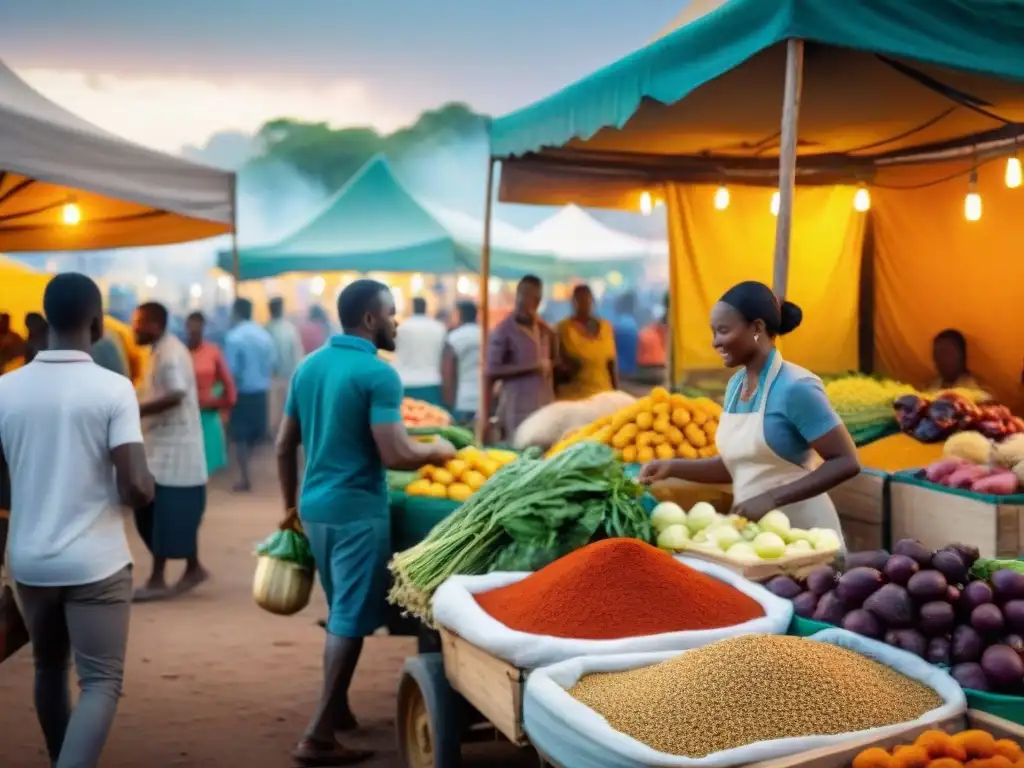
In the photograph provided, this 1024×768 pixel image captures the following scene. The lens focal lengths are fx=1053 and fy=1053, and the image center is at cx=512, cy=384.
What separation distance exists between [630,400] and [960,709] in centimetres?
375

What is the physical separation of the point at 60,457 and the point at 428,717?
4.62 ft

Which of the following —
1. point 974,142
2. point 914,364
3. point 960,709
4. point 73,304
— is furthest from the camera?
point 914,364

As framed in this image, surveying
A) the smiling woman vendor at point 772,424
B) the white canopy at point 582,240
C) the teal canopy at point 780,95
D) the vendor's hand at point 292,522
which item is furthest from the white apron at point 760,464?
the white canopy at point 582,240

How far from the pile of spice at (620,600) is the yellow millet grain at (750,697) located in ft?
0.92

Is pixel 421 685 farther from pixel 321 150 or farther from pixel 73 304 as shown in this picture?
pixel 321 150

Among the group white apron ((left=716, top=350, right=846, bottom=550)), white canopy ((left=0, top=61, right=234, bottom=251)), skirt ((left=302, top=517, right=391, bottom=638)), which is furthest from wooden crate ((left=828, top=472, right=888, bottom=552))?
white canopy ((left=0, top=61, right=234, bottom=251))

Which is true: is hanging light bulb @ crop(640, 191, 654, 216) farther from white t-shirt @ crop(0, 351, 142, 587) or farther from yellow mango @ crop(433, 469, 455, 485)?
white t-shirt @ crop(0, 351, 142, 587)

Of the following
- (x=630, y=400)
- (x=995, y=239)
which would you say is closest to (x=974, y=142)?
(x=995, y=239)

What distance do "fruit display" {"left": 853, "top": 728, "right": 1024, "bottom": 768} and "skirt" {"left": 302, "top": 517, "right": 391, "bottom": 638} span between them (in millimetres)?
2375

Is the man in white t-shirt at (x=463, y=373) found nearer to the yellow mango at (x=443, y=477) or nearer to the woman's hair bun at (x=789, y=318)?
the yellow mango at (x=443, y=477)

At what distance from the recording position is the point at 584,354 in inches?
313

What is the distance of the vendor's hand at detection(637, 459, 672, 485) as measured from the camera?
4.02 m

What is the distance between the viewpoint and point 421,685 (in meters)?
3.39

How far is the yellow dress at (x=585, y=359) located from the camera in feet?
26.0
